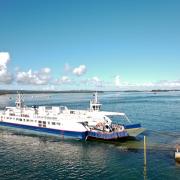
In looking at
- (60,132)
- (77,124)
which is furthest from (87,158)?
(60,132)

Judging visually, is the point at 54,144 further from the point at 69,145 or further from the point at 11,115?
the point at 11,115

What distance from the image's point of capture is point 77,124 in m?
97.5

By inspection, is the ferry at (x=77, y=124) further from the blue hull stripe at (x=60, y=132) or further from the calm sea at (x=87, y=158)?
the calm sea at (x=87, y=158)

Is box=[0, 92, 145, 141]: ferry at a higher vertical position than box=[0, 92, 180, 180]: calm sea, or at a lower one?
higher

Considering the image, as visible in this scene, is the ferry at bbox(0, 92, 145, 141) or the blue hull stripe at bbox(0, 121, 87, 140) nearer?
the ferry at bbox(0, 92, 145, 141)

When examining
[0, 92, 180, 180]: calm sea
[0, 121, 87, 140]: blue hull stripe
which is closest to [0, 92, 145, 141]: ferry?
[0, 121, 87, 140]: blue hull stripe

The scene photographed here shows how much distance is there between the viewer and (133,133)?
312 feet

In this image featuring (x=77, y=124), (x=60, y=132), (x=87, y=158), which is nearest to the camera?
(x=87, y=158)

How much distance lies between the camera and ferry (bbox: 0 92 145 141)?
9362cm

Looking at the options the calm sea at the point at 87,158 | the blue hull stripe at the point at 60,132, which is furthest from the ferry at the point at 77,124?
the calm sea at the point at 87,158

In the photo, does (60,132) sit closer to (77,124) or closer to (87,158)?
(77,124)

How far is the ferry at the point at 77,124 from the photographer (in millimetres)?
93625

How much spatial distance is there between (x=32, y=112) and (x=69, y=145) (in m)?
36.7

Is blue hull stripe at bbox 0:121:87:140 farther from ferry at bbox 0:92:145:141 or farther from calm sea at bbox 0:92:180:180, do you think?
calm sea at bbox 0:92:180:180
